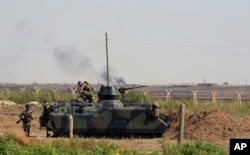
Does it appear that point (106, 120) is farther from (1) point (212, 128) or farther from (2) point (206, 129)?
(1) point (212, 128)

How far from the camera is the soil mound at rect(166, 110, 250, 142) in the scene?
1104 inches

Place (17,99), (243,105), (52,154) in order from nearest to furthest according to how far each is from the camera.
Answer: (52,154) < (243,105) < (17,99)

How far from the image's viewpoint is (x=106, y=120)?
2758 centimetres

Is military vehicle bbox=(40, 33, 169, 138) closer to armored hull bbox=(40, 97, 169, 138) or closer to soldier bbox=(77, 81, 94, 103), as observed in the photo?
armored hull bbox=(40, 97, 169, 138)

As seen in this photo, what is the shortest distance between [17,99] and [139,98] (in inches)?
385

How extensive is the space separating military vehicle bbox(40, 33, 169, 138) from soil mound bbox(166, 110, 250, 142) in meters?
1.36

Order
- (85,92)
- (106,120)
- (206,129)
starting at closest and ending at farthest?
(106,120) → (206,129) → (85,92)

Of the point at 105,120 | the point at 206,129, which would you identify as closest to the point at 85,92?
the point at 105,120

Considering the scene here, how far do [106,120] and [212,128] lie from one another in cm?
442

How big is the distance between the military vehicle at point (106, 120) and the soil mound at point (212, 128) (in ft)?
4.47

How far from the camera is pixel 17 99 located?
48562mm

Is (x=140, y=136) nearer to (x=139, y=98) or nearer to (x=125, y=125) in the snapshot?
(x=125, y=125)

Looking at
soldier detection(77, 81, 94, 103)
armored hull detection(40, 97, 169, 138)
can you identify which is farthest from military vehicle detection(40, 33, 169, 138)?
soldier detection(77, 81, 94, 103)

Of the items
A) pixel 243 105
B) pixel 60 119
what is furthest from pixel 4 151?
pixel 243 105
